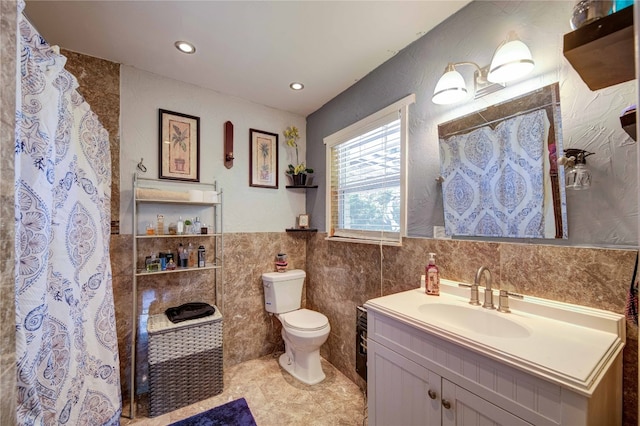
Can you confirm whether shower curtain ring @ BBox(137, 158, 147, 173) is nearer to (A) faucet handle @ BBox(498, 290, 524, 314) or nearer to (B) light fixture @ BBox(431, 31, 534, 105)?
(B) light fixture @ BBox(431, 31, 534, 105)

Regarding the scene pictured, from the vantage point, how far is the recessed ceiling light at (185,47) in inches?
67.2

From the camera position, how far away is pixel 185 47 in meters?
1.75

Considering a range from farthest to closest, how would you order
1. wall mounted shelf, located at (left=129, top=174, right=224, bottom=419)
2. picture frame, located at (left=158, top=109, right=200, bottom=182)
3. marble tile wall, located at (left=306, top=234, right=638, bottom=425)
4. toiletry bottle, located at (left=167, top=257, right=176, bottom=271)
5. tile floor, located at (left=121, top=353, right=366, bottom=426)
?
picture frame, located at (left=158, top=109, right=200, bottom=182) < toiletry bottle, located at (left=167, top=257, right=176, bottom=271) < wall mounted shelf, located at (left=129, top=174, right=224, bottom=419) < tile floor, located at (left=121, top=353, right=366, bottom=426) < marble tile wall, located at (left=306, top=234, right=638, bottom=425)

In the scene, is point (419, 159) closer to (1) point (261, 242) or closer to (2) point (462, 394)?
(2) point (462, 394)

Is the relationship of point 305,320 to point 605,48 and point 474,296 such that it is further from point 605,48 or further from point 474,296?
point 605,48

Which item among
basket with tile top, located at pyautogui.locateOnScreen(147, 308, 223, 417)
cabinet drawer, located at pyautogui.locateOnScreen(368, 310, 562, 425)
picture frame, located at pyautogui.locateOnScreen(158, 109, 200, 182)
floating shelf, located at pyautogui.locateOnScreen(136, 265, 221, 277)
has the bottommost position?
basket with tile top, located at pyautogui.locateOnScreen(147, 308, 223, 417)

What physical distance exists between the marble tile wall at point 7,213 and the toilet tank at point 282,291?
184cm

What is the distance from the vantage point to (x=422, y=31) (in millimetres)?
1593

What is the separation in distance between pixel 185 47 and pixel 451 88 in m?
1.71

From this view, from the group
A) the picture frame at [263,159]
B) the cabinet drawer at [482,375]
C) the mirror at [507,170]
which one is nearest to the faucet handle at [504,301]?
the mirror at [507,170]

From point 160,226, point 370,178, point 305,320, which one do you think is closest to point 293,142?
point 370,178

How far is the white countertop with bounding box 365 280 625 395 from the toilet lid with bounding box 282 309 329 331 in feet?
3.02

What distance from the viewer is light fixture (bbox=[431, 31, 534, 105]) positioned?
110 centimetres

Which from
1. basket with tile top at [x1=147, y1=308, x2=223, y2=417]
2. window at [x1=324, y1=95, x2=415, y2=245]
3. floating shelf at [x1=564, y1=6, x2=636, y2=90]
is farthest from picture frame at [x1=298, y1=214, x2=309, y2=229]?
floating shelf at [x1=564, y1=6, x2=636, y2=90]
